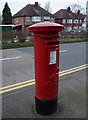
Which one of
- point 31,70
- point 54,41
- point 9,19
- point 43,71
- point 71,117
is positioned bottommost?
point 71,117

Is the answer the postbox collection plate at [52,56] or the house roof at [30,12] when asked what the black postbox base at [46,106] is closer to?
the postbox collection plate at [52,56]

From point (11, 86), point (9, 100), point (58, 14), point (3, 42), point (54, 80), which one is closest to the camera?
point (54, 80)

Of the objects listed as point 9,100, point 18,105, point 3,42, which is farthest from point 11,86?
point 3,42

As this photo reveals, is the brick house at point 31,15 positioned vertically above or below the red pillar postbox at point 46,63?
above

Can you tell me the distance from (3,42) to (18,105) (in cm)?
1131

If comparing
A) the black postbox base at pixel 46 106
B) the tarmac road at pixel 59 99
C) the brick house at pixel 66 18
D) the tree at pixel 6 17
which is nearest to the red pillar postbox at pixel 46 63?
the black postbox base at pixel 46 106

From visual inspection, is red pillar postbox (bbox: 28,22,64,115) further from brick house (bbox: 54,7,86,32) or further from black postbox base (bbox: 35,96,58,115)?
brick house (bbox: 54,7,86,32)

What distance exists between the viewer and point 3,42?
1327cm

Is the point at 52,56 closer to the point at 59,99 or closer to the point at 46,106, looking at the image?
the point at 46,106

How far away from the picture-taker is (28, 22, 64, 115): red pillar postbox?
232 cm

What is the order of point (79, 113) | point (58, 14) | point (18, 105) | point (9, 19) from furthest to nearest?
point (58, 14) → point (9, 19) → point (18, 105) → point (79, 113)

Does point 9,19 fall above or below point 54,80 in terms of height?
above

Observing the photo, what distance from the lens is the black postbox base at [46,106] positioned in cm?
265

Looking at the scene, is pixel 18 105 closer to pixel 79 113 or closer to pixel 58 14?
pixel 79 113
